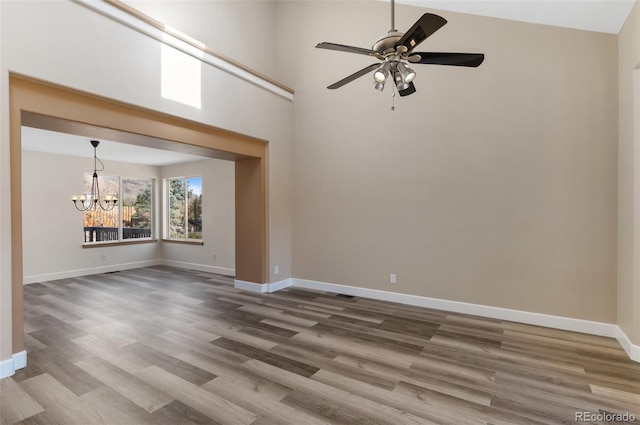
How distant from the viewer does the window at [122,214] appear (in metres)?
7.24

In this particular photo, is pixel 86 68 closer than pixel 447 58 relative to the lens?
No

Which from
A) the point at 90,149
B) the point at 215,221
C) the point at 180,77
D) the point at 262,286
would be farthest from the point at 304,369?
the point at 90,149

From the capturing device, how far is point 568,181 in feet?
11.5

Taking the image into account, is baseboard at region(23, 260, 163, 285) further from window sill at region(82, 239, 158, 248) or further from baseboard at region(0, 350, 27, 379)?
baseboard at region(0, 350, 27, 379)

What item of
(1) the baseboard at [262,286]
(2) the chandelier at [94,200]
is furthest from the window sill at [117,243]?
(1) the baseboard at [262,286]

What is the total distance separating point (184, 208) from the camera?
7.97 metres

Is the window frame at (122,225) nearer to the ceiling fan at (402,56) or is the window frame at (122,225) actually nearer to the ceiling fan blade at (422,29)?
the ceiling fan at (402,56)

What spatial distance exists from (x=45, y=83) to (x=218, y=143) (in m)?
2.00

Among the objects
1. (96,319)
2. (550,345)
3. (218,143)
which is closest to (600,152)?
(550,345)

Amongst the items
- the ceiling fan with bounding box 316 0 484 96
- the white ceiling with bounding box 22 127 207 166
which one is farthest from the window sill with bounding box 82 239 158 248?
the ceiling fan with bounding box 316 0 484 96

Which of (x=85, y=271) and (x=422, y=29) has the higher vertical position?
(x=422, y=29)

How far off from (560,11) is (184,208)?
7911 mm

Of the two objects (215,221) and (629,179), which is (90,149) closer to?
(215,221)

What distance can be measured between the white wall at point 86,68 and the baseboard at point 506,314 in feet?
10.0
